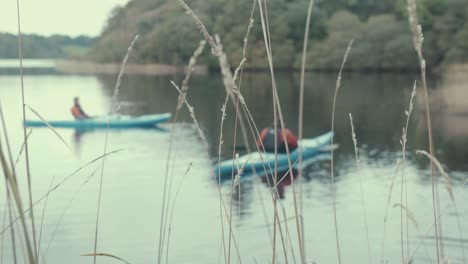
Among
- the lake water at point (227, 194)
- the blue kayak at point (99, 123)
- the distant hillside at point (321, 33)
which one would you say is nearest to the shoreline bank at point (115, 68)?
the distant hillside at point (321, 33)

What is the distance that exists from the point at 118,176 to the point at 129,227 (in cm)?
414

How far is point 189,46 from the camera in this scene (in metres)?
61.4

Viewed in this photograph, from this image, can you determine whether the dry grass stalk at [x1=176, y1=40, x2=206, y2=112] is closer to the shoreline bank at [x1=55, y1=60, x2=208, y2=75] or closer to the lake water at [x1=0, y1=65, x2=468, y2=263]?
the lake water at [x1=0, y1=65, x2=468, y2=263]

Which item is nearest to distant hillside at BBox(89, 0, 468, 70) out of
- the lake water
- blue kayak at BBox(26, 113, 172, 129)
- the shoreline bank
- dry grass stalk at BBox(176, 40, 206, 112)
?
the shoreline bank

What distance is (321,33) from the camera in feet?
204

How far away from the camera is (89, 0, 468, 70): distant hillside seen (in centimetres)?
5238

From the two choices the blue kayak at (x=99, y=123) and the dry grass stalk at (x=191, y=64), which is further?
the blue kayak at (x=99, y=123)

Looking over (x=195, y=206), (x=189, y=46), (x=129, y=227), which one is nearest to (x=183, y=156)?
(x=195, y=206)

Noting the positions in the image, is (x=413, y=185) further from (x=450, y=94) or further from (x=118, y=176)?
(x=450, y=94)

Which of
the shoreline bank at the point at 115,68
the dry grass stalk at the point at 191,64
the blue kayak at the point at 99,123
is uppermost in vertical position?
the dry grass stalk at the point at 191,64

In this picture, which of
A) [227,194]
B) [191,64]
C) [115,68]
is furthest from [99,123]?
[115,68]

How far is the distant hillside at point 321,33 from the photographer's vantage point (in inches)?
2062

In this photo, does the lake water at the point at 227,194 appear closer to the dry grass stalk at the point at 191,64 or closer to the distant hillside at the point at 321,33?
the dry grass stalk at the point at 191,64

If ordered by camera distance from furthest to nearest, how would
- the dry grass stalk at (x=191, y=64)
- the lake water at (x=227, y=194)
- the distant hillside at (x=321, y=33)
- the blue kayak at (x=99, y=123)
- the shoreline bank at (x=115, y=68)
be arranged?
the shoreline bank at (x=115, y=68), the distant hillside at (x=321, y=33), the blue kayak at (x=99, y=123), the lake water at (x=227, y=194), the dry grass stalk at (x=191, y=64)
